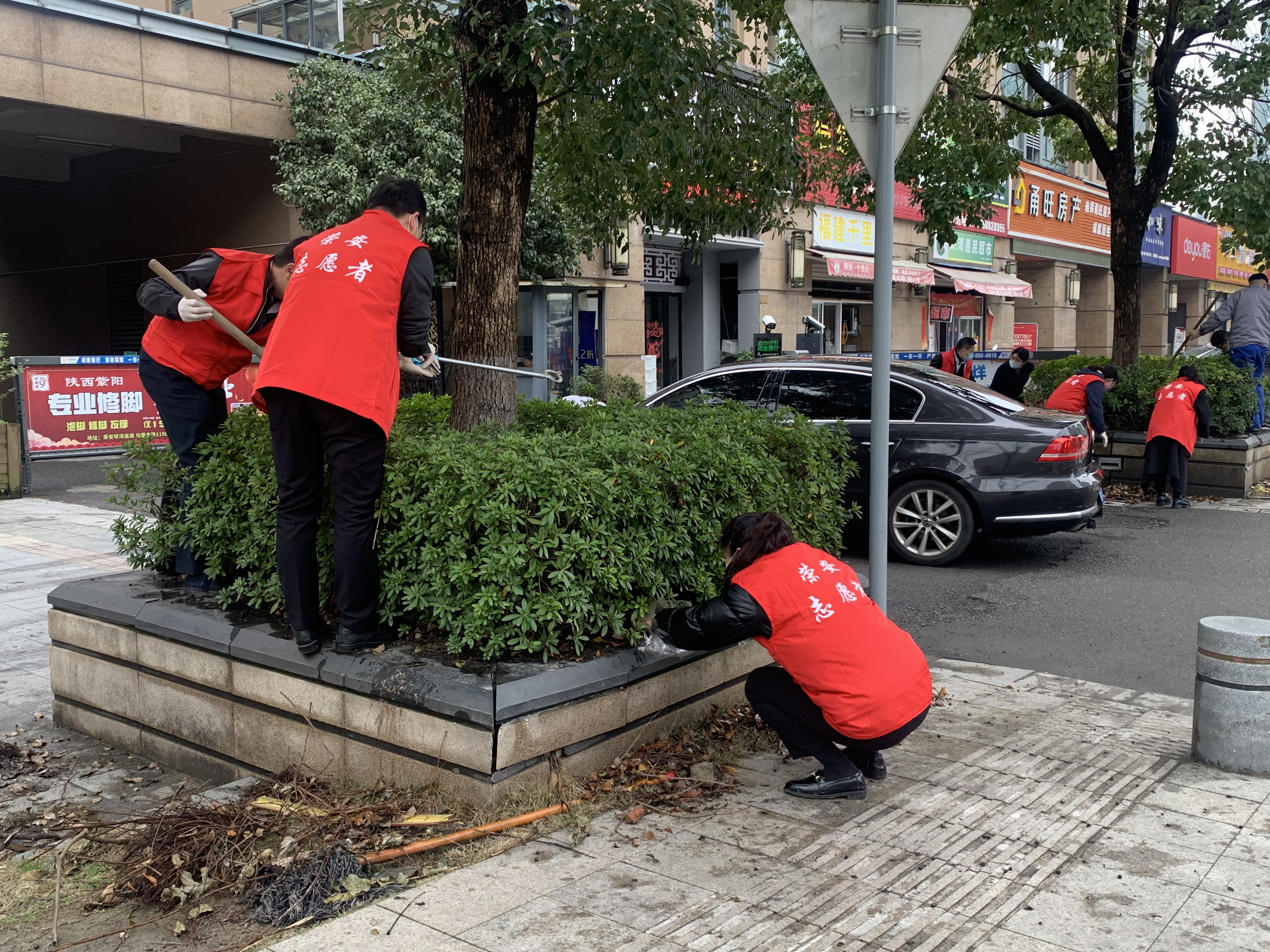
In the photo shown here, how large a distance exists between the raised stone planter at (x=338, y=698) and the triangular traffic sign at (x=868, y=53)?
225cm

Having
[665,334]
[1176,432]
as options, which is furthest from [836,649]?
[665,334]

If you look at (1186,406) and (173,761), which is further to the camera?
(1186,406)

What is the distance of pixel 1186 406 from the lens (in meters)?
11.2

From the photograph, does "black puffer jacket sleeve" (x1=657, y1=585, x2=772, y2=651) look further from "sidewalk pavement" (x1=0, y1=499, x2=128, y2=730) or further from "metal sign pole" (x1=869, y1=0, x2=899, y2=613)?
"sidewalk pavement" (x1=0, y1=499, x2=128, y2=730)

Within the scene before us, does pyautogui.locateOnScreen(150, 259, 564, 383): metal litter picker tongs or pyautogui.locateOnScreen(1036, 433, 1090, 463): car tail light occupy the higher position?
pyautogui.locateOnScreen(150, 259, 564, 383): metal litter picker tongs

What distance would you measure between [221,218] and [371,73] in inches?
173

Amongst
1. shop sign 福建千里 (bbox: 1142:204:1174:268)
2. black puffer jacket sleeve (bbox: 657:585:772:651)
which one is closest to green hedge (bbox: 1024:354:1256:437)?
black puffer jacket sleeve (bbox: 657:585:772:651)

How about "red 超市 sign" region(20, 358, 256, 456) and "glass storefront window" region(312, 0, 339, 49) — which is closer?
"red 超市 sign" region(20, 358, 256, 456)

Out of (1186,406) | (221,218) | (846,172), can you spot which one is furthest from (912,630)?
(221,218)

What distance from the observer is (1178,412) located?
11.2m

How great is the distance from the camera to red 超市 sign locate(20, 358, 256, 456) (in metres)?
13.4

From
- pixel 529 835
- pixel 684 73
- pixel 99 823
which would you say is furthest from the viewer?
pixel 684 73

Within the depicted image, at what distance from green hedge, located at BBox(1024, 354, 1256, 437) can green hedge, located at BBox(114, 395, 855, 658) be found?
8.94m

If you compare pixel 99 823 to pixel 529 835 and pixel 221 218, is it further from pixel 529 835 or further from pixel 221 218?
pixel 221 218
